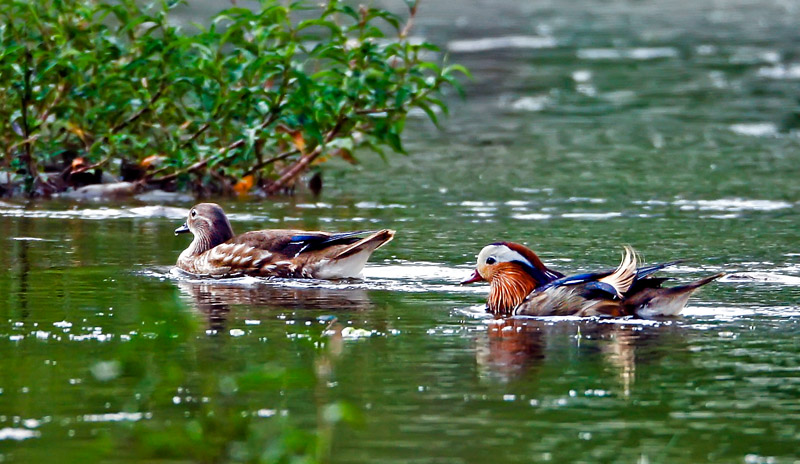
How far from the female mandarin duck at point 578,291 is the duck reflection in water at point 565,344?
0.44 feet

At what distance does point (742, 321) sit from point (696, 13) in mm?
44275

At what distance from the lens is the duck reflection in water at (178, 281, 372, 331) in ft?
36.7

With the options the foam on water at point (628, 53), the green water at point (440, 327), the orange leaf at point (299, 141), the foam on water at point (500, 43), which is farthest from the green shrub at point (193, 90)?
the foam on water at point (500, 43)

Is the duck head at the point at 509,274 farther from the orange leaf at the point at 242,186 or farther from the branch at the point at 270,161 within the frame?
the orange leaf at the point at 242,186

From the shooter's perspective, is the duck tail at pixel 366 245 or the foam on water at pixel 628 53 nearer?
the duck tail at pixel 366 245

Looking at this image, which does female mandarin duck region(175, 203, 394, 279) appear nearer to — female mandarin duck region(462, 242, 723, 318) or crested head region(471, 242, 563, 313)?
crested head region(471, 242, 563, 313)

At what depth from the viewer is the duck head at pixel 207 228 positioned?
13.7 meters

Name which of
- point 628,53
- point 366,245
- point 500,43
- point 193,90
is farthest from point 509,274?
point 500,43

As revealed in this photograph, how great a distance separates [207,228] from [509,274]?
3480mm

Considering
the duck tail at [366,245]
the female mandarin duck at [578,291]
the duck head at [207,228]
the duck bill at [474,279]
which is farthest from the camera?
the duck head at [207,228]

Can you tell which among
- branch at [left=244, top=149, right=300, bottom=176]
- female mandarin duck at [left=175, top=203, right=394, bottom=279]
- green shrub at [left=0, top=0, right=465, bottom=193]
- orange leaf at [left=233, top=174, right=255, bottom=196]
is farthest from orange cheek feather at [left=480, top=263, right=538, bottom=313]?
orange leaf at [left=233, top=174, right=255, bottom=196]

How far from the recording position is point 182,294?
39.4 ft

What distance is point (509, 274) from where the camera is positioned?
442 inches

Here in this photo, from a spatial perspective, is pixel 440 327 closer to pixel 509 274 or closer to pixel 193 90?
pixel 509 274
